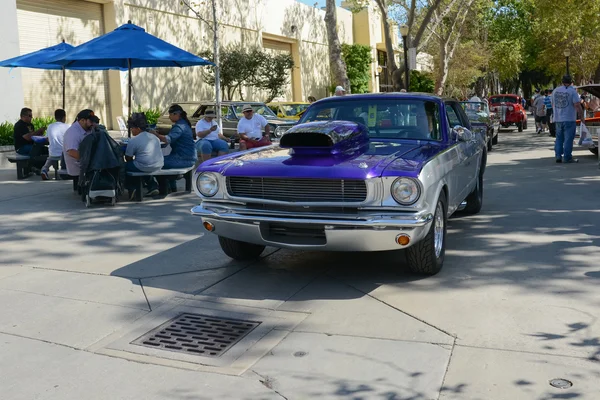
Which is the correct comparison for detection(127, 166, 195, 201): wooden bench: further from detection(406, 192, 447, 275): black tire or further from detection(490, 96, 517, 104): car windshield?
detection(490, 96, 517, 104): car windshield

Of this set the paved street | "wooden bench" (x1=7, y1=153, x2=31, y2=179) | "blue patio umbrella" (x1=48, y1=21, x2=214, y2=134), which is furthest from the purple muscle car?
"wooden bench" (x1=7, y1=153, x2=31, y2=179)

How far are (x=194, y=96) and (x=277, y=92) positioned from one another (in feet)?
13.1

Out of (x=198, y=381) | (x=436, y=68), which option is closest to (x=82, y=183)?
(x=198, y=381)

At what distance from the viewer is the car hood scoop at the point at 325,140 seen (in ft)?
19.6

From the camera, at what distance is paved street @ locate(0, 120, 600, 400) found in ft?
13.1

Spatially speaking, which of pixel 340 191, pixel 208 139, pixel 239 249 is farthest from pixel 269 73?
pixel 340 191

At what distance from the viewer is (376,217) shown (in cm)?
550

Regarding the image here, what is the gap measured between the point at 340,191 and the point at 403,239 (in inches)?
Result: 24.4

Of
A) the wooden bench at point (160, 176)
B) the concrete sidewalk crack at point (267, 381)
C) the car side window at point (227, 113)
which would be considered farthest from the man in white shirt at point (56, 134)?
the car side window at point (227, 113)

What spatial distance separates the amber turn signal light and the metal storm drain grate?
1283mm

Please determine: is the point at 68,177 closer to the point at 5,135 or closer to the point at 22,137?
the point at 22,137

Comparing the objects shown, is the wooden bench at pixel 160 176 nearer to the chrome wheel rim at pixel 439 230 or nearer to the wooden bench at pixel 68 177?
the wooden bench at pixel 68 177

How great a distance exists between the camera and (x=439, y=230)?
6324 mm

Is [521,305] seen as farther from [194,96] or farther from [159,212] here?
[194,96]
